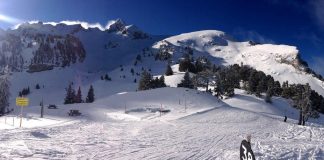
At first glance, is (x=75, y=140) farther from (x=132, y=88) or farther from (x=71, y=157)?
(x=132, y=88)

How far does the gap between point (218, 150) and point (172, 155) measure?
420cm

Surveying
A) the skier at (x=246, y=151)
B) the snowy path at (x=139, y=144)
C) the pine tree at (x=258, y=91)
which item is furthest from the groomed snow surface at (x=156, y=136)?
the pine tree at (x=258, y=91)

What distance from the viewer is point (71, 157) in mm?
20500

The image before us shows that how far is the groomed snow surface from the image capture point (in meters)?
22.7

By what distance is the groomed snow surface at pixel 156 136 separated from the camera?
74.6ft

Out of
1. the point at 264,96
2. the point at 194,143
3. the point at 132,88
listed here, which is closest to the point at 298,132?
Result: the point at 194,143

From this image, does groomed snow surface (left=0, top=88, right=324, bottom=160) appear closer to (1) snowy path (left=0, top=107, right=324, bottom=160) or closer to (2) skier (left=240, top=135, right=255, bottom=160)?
(1) snowy path (left=0, top=107, right=324, bottom=160)

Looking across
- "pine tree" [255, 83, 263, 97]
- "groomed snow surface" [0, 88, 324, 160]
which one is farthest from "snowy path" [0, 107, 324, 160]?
"pine tree" [255, 83, 263, 97]

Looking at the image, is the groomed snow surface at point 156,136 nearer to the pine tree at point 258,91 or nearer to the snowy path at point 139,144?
the snowy path at point 139,144

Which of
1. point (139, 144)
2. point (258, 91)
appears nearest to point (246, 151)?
point (139, 144)

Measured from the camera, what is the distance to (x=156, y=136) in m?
32.3

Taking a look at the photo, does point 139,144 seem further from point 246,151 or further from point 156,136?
point 246,151

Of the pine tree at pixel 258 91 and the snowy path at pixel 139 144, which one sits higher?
the pine tree at pixel 258 91

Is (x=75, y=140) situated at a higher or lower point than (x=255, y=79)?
lower
